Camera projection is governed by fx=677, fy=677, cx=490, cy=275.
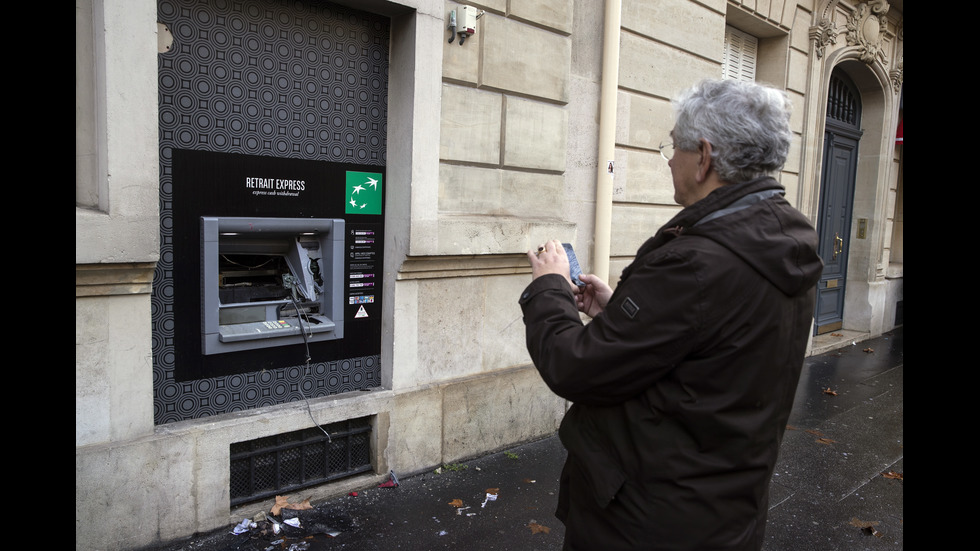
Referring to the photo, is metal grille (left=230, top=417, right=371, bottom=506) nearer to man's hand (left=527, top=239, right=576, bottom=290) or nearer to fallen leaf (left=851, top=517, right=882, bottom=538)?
man's hand (left=527, top=239, right=576, bottom=290)

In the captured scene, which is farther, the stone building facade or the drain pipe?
the drain pipe

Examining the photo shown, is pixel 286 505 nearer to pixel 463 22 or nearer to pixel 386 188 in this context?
pixel 386 188

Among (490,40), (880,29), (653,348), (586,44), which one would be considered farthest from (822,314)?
(653,348)

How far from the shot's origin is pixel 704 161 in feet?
5.51

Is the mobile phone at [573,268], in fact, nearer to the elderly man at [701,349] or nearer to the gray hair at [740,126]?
the elderly man at [701,349]

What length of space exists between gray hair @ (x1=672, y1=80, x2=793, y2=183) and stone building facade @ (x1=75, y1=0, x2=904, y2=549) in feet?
7.96

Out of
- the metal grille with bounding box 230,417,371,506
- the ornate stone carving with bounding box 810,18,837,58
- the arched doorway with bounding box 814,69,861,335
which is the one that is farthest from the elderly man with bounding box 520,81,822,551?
the arched doorway with bounding box 814,69,861,335

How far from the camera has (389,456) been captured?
13.3 feet

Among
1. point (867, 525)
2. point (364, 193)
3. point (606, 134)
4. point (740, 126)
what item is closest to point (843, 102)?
point (606, 134)

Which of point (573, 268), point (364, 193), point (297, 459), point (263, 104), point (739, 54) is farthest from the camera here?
point (739, 54)

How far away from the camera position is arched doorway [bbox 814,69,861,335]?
8820 mm

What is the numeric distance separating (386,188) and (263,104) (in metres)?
0.89
